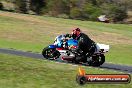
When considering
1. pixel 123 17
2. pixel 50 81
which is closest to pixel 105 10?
pixel 123 17

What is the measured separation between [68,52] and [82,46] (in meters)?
0.82

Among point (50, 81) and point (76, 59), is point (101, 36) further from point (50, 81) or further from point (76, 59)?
point (50, 81)

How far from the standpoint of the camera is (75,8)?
222 feet

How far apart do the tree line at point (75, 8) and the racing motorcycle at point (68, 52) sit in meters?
45.0

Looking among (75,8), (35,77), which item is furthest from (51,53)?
(75,8)

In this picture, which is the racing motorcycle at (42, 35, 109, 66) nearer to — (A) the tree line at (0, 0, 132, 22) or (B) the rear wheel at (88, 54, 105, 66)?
(B) the rear wheel at (88, 54, 105, 66)

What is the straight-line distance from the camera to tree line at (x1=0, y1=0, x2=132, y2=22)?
219 feet

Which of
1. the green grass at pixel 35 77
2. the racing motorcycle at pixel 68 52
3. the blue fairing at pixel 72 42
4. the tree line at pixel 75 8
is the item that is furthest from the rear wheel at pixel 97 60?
the tree line at pixel 75 8

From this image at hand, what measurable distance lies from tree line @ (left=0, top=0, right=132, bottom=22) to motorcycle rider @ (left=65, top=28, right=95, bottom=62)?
148ft

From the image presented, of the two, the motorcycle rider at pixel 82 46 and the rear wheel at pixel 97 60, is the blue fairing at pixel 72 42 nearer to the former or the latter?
the motorcycle rider at pixel 82 46

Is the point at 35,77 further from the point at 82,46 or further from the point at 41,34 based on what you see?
the point at 41,34

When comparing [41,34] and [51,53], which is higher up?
[51,53]

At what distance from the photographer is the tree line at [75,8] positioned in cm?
6681

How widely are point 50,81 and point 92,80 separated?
7.92 ft
